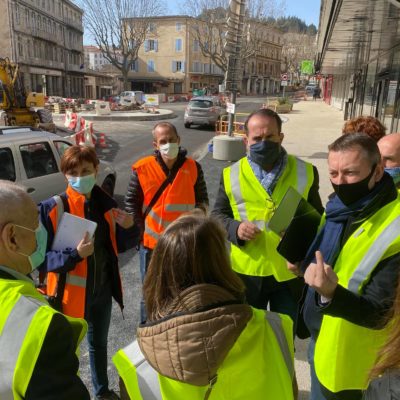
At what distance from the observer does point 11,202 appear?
4.52 feet

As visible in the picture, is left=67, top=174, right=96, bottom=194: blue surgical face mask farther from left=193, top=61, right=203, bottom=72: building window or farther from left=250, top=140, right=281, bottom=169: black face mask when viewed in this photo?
left=193, top=61, right=203, bottom=72: building window

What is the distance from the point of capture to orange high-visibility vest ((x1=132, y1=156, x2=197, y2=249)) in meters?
3.32

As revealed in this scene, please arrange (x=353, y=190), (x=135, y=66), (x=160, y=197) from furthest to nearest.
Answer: (x=135, y=66) < (x=160, y=197) < (x=353, y=190)

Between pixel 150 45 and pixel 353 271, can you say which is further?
pixel 150 45

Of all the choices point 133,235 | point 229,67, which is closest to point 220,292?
point 133,235

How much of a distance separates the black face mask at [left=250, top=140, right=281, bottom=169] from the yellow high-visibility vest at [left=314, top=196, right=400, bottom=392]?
0.93 meters

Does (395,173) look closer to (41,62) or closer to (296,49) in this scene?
(41,62)

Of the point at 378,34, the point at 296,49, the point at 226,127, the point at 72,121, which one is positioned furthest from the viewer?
the point at 296,49

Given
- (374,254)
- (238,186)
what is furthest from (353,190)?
(238,186)

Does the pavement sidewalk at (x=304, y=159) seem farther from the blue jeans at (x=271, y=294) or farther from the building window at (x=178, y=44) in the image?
the building window at (x=178, y=44)

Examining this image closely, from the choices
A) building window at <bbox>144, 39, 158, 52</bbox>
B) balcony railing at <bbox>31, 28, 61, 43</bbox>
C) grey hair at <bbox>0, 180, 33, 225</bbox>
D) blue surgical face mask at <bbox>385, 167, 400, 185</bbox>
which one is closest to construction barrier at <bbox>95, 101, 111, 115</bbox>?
balcony railing at <bbox>31, 28, 61, 43</bbox>

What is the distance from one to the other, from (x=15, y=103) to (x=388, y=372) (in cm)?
1893

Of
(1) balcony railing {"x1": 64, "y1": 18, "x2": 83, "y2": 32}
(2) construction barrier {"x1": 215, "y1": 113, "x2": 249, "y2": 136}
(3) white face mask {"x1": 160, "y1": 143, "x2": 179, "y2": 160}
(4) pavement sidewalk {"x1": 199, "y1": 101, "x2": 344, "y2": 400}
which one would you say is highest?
(1) balcony railing {"x1": 64, "y1": 18, "x2": 83, "y2": 32}

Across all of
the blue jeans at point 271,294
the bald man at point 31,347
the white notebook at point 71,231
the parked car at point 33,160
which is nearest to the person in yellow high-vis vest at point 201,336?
the bald man at point 31,347
